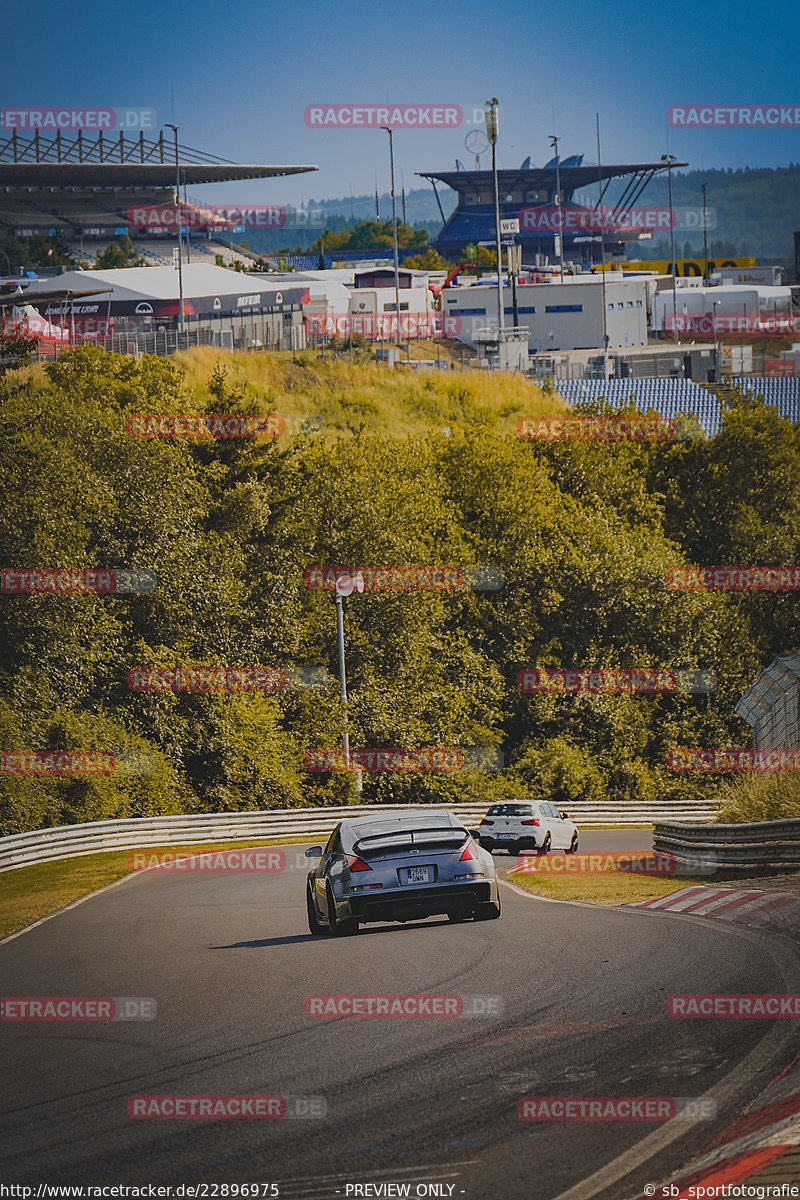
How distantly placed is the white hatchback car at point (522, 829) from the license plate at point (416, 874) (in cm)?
1372

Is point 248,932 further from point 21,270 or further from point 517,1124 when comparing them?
point 21,270

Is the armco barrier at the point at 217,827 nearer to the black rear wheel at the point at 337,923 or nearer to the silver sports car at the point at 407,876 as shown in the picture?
the black rear wheel at the point at 337,923

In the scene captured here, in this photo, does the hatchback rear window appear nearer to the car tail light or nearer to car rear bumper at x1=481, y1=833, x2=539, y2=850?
car rear bumper at x1=481, y1=833, x2=539, y2=850

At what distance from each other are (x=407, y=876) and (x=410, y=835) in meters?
0.40

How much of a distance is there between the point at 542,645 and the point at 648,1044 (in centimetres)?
4377

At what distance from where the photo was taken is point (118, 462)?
1718 inches

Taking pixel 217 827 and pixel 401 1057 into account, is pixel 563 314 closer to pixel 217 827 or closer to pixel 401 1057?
pixel 217 827

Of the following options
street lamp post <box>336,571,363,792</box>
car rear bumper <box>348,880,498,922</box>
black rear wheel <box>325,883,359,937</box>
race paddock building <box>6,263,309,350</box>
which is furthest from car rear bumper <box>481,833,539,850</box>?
race paddock building <box>6,263,309,350</box>

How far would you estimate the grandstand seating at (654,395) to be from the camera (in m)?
70.1

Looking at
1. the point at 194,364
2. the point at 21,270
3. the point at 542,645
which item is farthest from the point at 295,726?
the point at 21,270

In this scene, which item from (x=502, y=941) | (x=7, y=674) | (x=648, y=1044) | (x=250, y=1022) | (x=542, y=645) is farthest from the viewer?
(x=542, y=645)

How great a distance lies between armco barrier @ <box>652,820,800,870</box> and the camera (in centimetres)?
1677

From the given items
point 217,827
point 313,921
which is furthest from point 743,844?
point 217,827

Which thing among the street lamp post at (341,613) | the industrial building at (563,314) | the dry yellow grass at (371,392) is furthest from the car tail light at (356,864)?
the industrial building at (563,314)
